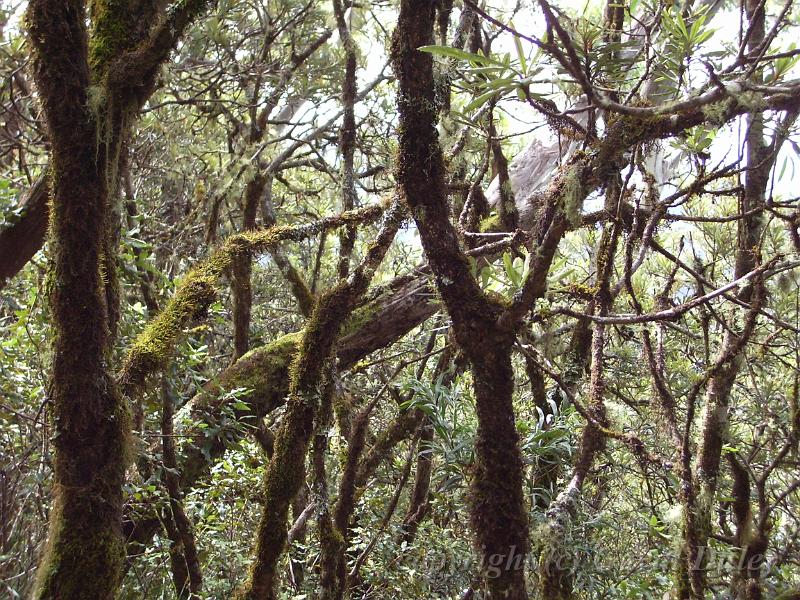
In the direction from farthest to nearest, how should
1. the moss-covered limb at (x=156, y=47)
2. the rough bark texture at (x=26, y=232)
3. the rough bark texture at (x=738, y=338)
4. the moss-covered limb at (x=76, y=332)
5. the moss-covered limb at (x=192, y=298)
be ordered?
the rough bark texture at (x=26, y=232) < the rough bark texture at (x=738, y=338) < the moss-covered limb at (x=192, y=298) < the moss-covered limb at (x=156, y=47) < the moss-covered limb at (x=76, y=332)

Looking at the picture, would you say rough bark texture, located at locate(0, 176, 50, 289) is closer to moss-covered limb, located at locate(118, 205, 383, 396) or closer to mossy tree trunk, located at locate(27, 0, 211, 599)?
moss-covered limb, located at locate(118, 205, 383, 396)

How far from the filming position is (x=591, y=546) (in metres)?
2.37

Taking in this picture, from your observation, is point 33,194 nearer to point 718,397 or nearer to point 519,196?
point 519,196

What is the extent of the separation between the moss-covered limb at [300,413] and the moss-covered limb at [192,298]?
33 cm


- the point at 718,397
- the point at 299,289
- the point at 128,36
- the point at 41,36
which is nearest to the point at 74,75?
the point at 41,36

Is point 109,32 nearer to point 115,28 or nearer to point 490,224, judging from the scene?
point 115,28

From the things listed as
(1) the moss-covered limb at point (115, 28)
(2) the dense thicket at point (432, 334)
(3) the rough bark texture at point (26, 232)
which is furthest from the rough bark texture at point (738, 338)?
(3) the rough bark texture at point (26, 232)

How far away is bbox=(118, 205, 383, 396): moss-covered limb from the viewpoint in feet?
7.61

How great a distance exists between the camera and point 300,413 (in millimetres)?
2449

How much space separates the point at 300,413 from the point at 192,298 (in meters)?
0.64

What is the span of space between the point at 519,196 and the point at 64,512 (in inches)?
122

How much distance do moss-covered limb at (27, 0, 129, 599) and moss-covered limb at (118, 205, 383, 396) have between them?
33cm

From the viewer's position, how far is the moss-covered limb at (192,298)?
232 centimetres

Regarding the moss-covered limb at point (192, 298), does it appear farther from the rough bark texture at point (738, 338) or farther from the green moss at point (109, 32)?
the rough bark texture at point (738, 338)
